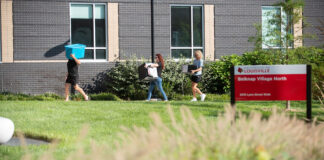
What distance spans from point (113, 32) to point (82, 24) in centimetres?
122

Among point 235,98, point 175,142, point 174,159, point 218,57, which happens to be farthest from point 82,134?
point 218,57

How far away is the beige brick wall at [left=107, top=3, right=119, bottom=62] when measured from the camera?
687 inches

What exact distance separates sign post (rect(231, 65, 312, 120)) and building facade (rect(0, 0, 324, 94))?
10539 mm

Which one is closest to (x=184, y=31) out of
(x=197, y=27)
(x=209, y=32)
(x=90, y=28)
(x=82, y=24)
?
(x=197, y=27)

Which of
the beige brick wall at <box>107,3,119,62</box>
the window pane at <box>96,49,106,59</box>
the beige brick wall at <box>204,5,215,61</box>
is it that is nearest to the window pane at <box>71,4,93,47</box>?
the window pane at <box>96,49,106,59</box>

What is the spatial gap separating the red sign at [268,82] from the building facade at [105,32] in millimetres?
10585

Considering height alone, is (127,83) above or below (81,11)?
below

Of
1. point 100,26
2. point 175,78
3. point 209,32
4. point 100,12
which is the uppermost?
point 100,12

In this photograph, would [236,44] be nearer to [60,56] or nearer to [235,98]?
[60,56]

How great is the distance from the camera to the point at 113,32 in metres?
17.5

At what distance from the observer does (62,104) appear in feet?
36.7

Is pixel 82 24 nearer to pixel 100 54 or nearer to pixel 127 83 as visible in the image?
pixel 100 54

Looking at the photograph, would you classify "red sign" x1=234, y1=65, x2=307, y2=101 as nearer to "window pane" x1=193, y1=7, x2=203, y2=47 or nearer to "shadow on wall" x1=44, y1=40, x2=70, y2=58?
"shadow on wall" x1=44, y1=40, x2=70, y2=58

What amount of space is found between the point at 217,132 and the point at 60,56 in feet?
47.7
